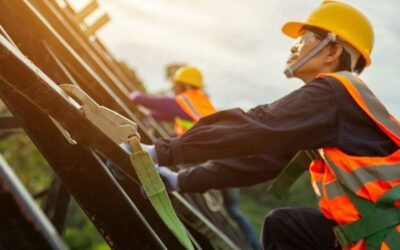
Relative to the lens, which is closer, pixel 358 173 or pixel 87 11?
pixel 358 173

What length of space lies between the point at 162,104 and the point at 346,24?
3.20 m

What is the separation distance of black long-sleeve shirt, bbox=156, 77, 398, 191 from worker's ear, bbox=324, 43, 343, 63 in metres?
0.57

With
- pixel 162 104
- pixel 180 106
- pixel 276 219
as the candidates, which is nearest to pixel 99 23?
pixel 162 104

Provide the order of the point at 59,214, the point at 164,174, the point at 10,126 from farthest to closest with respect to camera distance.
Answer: the point at 59,214 < the point at 10,126 < the point at 164,174

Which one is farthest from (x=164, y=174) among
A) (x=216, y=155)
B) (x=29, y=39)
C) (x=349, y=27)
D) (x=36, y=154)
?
(x=36, y=154)

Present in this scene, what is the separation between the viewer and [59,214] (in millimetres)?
3105

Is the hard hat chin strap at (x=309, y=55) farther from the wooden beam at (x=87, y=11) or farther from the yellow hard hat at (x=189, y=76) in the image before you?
the yellow hard hat at (x=189, y=76)

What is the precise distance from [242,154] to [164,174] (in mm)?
580

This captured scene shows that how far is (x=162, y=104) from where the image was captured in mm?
5422

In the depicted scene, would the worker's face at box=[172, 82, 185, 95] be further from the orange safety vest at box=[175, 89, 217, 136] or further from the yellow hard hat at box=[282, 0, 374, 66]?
the yellow hard hat at box=[282, 0, 374, 66]

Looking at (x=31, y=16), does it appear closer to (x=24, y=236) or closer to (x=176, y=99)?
(x=24, y=236)

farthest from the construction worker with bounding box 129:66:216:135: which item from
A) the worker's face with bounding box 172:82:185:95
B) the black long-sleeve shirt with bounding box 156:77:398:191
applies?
the black long-sleeve shirt with bounding box 156:77:398:191

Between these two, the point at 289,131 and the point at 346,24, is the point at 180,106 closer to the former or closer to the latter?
the point at 346,24

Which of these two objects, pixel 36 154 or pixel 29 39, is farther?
pixel 36 154
